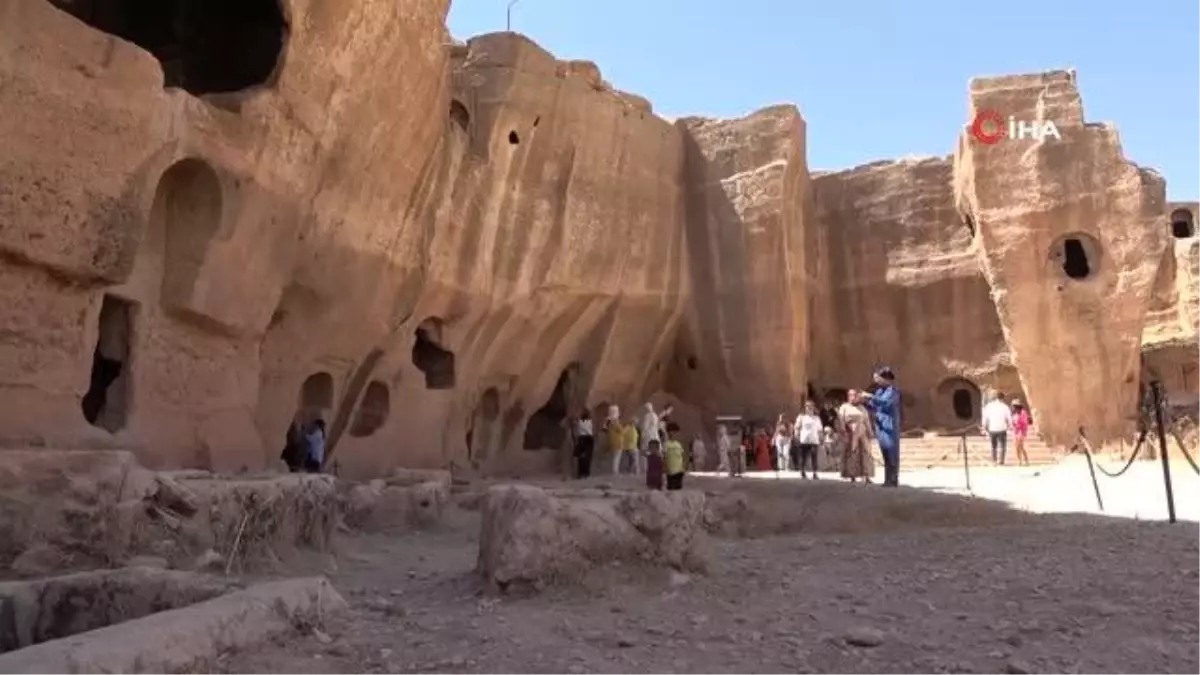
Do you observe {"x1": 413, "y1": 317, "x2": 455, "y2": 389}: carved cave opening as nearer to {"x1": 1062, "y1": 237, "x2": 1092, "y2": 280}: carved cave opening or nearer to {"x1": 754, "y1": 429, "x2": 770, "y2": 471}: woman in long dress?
{"x1": 754, "y1": 429, "x2": 770, "y2": 471}: woman in long dress

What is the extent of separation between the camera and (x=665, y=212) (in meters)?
20.4

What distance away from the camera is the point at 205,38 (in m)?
A: 13.0

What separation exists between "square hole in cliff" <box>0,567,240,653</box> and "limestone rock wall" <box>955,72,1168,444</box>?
1820cm

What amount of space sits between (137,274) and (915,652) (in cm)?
830

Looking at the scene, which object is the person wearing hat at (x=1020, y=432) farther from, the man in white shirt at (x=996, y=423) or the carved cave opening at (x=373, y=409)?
the carved cave opening at (x=373, y=409)

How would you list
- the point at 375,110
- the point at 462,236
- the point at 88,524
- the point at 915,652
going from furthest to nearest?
1. the point at 462,236
2. the point at 375,110
3. the point at 88,524
4. the point at 915,652

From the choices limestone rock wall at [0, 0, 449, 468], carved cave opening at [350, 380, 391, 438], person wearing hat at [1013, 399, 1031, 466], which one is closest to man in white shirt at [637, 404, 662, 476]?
carved cave opening at [350, 380, 391, 438]

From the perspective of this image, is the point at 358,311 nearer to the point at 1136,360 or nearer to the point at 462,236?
the point at 462,236

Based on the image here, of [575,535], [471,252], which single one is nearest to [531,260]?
[471,252]

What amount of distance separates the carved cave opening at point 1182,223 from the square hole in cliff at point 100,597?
35249mm

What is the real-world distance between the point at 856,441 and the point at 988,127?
10880 millimetres

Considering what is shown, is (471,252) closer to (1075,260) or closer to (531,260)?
(531,260)

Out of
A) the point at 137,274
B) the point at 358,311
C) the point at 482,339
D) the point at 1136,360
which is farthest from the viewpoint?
the point at 1136,360

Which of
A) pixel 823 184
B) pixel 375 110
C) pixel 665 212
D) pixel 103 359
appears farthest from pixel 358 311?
pixel 823 184
